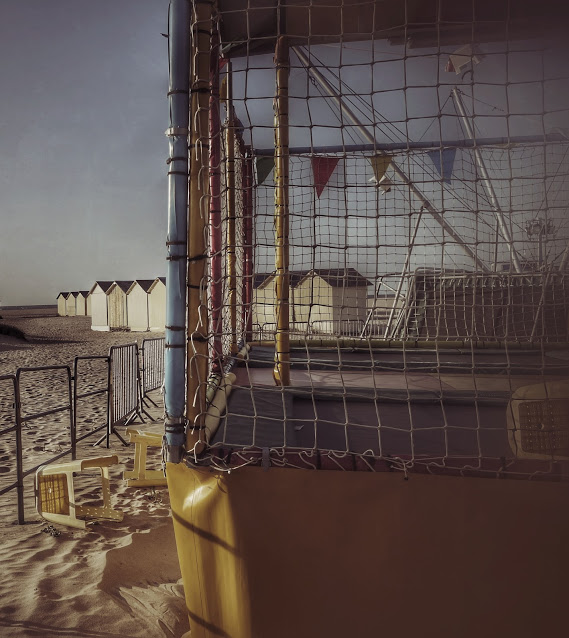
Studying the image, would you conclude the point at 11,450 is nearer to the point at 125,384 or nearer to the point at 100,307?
the point at 125,384

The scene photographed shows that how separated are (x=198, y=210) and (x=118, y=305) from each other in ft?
133

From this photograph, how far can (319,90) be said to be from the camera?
8.54 metres

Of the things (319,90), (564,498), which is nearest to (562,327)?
(319,90)

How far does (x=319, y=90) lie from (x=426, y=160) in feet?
8.76

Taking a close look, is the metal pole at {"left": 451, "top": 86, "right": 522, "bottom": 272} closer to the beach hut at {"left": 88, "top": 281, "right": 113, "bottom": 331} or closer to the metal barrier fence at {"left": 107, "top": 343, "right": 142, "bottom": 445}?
the metal barrier fence at {"left": 107, "top": 343, "right": 142, "bottom": 445}

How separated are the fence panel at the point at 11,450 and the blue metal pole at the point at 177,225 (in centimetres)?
238

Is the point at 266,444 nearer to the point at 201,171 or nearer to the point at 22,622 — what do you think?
the point at 201,171

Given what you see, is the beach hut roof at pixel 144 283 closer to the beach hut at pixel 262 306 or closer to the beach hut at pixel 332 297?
the beach hut at pixel 332 297

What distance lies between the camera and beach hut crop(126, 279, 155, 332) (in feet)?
120

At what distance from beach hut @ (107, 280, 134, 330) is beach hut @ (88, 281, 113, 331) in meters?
0.75

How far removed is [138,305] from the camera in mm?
37156

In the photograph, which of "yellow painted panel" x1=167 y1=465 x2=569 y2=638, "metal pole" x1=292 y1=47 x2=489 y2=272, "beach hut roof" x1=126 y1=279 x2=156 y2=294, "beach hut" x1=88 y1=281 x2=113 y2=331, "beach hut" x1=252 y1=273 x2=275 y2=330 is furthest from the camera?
"beach hut" x1=88 y1=281 x2=113 y2=331

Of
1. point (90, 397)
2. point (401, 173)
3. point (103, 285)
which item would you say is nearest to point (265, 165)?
point (401, 173)

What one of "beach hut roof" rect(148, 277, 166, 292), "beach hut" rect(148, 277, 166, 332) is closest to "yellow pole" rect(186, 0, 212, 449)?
"beach hut" rect(148, 277, 166, 332)
